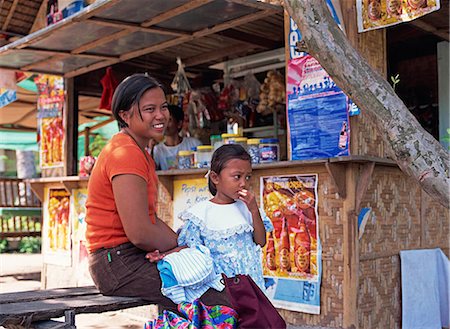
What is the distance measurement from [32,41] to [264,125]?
2797 mm

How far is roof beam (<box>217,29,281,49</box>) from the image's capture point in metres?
6.42

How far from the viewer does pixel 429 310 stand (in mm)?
5031

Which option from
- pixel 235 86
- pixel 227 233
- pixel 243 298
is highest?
pixel 235 86

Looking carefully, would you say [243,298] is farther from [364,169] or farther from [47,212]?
[47,212]

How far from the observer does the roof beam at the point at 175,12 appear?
482cm

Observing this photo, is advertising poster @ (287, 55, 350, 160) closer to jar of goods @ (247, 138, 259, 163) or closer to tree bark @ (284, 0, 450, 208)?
jar of goods @ (247, 138, 259, 163)

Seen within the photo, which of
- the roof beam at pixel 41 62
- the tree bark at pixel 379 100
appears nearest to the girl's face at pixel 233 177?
the tree bark at pixel 379 100

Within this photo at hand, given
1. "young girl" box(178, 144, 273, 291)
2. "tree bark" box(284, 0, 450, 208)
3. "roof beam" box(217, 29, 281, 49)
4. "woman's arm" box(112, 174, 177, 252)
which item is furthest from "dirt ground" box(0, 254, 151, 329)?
"tree bark" box(284, 0, 450, 208)

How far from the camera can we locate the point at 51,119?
7.86 m

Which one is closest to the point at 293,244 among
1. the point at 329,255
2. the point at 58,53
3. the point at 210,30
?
the point at 329,255

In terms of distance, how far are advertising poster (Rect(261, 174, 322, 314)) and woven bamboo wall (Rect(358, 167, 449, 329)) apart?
37 centimetres

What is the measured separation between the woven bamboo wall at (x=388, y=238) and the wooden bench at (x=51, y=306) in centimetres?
219

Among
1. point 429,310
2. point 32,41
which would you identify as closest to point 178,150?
point 32,41

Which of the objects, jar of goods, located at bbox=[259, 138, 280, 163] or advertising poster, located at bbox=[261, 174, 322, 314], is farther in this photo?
jar of goods, located at bbox=[259, 138, 280, 163]
